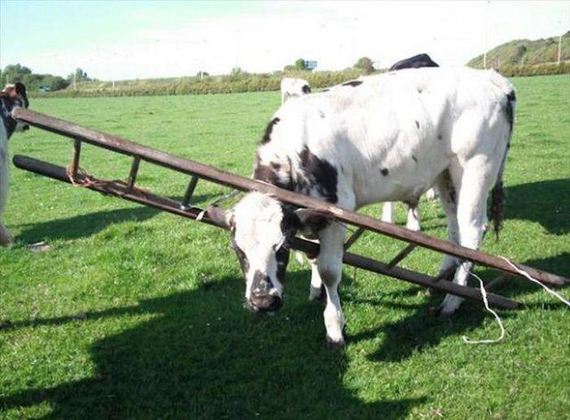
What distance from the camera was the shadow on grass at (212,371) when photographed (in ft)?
16.4

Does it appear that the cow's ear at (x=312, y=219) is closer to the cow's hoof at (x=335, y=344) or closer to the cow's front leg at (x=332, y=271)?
the cow's front leg at (x=332, y=271)

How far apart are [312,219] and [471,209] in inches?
86.9

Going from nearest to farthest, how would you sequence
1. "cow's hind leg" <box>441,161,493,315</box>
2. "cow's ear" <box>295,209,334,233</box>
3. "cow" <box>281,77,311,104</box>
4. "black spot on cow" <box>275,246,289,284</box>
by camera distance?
"cow's ear" <box>295,209,334,233</box>, "black spot on cow" <box>275,246,289,284</box>, "cow's hind leg" <box>441,161,493,315</box>, "cow" <box>281,77,311,104</box>

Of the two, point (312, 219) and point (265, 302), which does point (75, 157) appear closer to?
point (265, 302)

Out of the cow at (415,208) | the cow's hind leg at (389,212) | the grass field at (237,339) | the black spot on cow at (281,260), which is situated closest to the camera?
the black spot on cow at (281,260)

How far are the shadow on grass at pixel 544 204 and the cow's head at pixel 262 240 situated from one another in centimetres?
613

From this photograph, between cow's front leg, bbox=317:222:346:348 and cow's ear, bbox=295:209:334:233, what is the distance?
5.4 inches

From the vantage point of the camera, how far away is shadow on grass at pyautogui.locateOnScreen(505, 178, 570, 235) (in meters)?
9.90

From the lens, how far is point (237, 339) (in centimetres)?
623

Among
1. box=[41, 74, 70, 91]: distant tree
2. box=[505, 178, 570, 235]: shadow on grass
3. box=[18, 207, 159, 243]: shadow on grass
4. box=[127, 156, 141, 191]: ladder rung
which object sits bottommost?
box=[18, 207, 159, 243]: shadow on grass

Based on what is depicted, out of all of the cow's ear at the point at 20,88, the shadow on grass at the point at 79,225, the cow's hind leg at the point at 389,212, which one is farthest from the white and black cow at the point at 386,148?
the shadow on grass at the point at 79,225

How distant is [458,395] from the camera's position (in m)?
5.01

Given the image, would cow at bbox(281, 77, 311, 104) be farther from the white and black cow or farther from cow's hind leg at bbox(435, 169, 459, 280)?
the white and black cow

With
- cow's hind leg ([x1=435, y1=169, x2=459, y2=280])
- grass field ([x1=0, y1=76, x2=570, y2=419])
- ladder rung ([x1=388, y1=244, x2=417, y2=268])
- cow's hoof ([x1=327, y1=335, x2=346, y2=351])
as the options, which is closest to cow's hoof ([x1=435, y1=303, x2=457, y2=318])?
grass field ([x1=0, y1=76, x2=570, y2=419])
